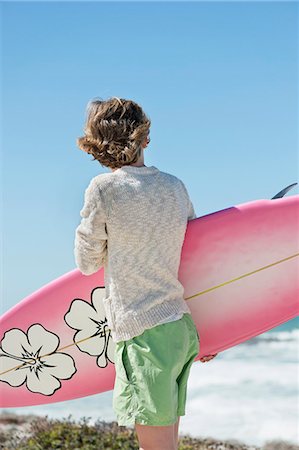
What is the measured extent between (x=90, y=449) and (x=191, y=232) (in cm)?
254

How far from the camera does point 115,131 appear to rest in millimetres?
2811

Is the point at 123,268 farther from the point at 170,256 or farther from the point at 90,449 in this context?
the point at 90,449

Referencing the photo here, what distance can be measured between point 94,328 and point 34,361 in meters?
0.36

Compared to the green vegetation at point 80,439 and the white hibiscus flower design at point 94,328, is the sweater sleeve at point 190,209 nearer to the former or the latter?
the white hibiscus flower design at point 94,328

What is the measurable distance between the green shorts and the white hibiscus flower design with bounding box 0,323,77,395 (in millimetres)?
732

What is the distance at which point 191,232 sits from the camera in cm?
317

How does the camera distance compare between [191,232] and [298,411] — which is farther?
[298,411]

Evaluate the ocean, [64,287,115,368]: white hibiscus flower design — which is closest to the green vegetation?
the ocean

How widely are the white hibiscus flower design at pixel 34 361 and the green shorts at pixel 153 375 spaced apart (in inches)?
28.8

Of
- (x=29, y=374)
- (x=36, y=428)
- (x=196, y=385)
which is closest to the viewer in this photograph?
(x=29, y=374)

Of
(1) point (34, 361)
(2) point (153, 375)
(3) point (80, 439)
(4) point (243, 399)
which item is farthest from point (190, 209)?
(4) point (243, 399)

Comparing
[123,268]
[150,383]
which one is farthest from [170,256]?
[150,383]

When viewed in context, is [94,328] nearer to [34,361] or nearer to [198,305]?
[34,361]

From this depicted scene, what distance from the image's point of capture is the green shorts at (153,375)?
2.69 m
